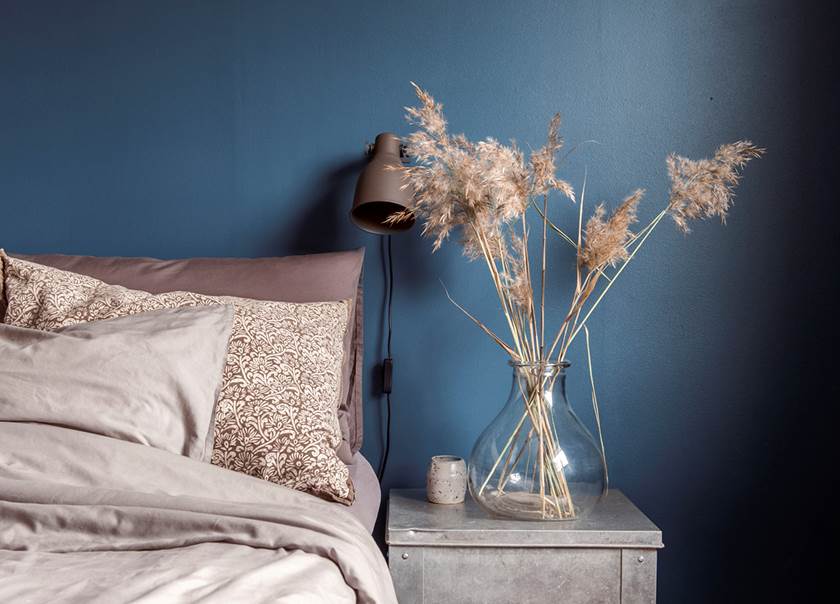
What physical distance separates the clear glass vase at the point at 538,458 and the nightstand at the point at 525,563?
90mm

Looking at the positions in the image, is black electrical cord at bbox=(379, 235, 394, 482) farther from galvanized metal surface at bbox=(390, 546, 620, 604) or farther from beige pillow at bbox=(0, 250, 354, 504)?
galvanized metal surface at bbox=(390, 546, 620, 604)

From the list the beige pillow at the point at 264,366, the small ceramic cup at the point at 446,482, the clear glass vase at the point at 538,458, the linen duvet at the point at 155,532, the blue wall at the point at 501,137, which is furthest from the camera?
the blue wall at the point at 501,137

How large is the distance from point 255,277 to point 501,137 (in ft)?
2.85

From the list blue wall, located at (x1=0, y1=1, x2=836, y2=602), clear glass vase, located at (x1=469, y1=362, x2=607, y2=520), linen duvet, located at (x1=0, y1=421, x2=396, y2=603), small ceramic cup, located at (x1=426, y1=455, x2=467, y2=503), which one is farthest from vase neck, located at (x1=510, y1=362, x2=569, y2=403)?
linen duvet, located at (x1=0, y1=421, x2=396, y2=603)

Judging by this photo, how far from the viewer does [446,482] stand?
81.4 inches

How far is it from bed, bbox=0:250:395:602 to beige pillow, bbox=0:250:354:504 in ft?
0.17

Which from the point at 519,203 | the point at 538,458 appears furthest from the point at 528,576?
the point at 519,203

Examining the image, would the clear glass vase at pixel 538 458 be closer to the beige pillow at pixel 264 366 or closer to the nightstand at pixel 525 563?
the nightstand at pixel 525 563

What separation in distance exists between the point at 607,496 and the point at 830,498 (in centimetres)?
73

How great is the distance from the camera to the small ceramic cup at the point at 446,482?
2.07 meters

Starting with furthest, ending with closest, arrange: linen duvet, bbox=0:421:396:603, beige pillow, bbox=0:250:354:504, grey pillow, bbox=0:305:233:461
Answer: beige pillow, bbox=0:250:354:504 < grey pillow, bbox=0:305:233:461 < linen duvet, bbox=0:421:396:603

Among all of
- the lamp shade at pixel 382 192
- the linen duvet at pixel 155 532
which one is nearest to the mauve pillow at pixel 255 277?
the lamp shade at pixel 382 192

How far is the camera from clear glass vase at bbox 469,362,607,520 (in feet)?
6.27

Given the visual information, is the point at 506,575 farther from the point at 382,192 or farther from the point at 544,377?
the point at 382,192
